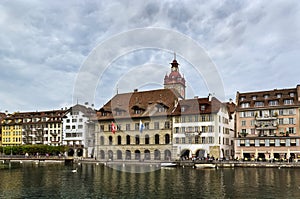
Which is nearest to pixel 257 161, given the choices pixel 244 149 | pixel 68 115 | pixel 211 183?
pixel 244 149

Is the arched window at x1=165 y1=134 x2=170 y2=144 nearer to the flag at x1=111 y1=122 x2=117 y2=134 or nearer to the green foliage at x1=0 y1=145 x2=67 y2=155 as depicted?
the flag at x1=111 y1=122 x2=117 y2=134

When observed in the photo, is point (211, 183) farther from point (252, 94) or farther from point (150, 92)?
point (150, 92)

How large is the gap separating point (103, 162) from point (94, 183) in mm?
38875

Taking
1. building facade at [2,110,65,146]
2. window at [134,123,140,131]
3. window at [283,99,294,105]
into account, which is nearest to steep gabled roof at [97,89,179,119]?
window at [134,123,140,131]

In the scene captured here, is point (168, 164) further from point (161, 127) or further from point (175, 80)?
point (175, 80)

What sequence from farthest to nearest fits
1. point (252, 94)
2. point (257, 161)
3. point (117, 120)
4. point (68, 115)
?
1. point (68, 115)
2. point (117, 120)
3. point (252, 94)
4. point (257, 161)

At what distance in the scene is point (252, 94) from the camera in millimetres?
85938

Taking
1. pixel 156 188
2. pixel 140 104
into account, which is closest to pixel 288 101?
pixel 140 104

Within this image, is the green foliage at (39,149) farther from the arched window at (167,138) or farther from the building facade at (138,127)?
the arched window at (167,138)

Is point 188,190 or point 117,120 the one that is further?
point 117,120

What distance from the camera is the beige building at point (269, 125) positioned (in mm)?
76500

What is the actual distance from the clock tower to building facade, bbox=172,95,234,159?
36774 mm

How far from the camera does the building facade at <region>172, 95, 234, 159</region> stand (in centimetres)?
7938

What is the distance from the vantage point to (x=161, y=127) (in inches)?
3383
